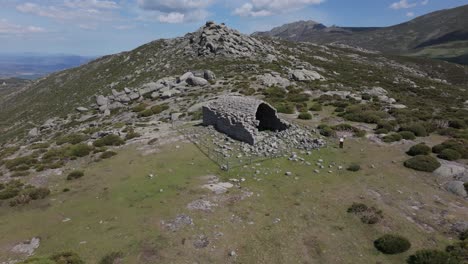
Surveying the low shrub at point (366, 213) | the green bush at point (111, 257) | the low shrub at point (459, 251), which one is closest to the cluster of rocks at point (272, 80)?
the low shrub at point (366, 213)

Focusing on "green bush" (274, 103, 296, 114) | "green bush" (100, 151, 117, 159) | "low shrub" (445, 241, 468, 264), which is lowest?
"green bush" (100, 151, 117, 159)

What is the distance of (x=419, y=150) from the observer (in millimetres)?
26172

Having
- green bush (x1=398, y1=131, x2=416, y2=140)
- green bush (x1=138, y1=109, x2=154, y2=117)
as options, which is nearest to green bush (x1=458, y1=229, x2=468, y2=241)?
green bush (x1=398, y1=131, x2=416, y2=140)

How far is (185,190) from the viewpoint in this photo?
21656mm

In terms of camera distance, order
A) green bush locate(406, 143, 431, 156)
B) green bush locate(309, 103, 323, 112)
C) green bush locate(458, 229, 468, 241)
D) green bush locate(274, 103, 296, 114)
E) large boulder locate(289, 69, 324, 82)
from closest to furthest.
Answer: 1. green bush locate(458, 229, 468, 241)
2. green bush locate(406, 143, 431, 156)
3. green bush locate(274, 103, 296, 114)
4. green bush locate(309, 103, 323, 112)
5. large boulder locate(289, 69, 324, 82)

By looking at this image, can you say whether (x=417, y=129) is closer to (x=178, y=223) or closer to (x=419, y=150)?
(x=419, y=150)

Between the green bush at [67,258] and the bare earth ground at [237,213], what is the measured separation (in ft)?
2.35

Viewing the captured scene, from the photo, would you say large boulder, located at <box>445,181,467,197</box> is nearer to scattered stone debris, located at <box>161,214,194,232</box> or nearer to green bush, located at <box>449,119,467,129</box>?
green bush, located at <box>449,119,467,129</box>

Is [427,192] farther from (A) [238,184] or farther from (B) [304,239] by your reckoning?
(A) [238,184]

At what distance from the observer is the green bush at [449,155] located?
25.2 metres

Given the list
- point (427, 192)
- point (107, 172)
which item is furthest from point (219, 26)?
point (427, 192)

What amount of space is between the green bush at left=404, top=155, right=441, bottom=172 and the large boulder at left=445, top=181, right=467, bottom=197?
86.3 inches

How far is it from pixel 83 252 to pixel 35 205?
8.26m

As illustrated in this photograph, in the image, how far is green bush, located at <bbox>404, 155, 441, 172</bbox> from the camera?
23500mm
